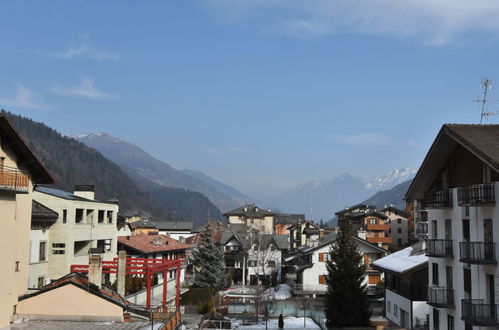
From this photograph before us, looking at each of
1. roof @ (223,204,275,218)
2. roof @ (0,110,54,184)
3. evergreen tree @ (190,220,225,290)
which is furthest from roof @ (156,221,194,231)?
roof @ (0,110,54,184)

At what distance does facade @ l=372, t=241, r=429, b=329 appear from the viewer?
3909 centimetres

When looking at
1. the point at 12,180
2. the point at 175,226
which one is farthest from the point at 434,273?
the point at 175,226

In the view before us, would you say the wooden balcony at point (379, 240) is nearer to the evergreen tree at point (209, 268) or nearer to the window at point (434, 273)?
the evergreen tree at point (209, 268)

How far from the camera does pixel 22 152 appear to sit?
27281 mm

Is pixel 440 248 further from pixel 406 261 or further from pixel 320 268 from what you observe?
pixel 320 268

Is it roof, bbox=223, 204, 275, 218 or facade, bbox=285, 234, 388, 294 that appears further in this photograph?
roof, bbox=223, 204, 275, 218

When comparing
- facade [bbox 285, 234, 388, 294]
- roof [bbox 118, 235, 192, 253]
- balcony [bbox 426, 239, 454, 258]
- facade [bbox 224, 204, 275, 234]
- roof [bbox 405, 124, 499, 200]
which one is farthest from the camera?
facade [bbox 224, 204, 275, 234]

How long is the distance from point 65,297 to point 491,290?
20.4 m

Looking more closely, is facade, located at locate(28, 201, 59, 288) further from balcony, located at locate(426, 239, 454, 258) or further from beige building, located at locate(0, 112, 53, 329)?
balcony, located at locate(426, 239, 454, 258)

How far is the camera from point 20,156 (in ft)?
90.2

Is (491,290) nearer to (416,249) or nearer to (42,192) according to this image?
(416,249)

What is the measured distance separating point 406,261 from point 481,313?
17301mm

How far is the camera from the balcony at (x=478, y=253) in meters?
25.5

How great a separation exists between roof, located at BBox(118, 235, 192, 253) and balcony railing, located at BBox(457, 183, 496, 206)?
3977cm
